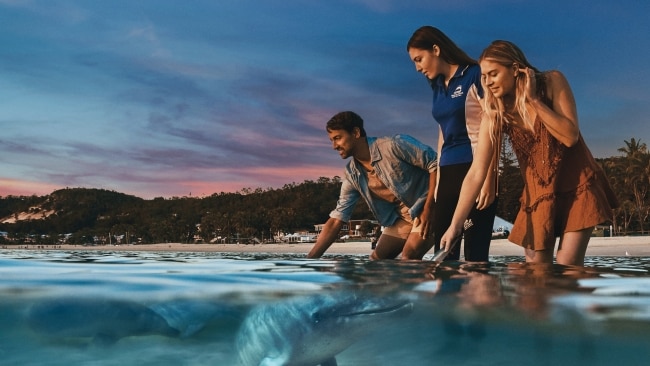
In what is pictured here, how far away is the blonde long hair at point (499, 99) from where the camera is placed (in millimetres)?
4055

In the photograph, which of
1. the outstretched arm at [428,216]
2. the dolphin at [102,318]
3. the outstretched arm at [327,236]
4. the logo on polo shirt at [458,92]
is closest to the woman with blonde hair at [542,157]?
the logo on polo shirt at [458,92]

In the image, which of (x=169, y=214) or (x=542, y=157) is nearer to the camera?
(x=542, y=157)

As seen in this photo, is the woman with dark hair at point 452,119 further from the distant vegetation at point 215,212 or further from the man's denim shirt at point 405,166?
the distant vegetation at point 215,212

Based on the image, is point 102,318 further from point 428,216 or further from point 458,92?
point 458,92

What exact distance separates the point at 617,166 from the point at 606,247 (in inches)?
1784

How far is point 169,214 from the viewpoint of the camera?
125000 mm

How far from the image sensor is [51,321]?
2754mm

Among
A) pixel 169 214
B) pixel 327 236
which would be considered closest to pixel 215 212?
pixel 169 214

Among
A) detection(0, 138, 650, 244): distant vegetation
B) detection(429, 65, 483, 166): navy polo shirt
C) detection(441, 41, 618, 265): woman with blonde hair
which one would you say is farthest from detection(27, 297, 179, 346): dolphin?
detection(0, 138, 650, 244): distant vegetation

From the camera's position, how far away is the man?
19.1 feet

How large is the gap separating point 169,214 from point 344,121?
122922 mm

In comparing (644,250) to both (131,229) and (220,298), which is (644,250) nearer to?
(220,298)

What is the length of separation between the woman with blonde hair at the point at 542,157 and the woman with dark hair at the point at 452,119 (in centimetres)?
75

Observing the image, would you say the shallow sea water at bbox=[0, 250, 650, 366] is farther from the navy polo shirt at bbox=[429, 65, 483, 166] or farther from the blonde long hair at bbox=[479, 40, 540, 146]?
the navy polo shirt at bbox=[429, 65, 483, 166]
